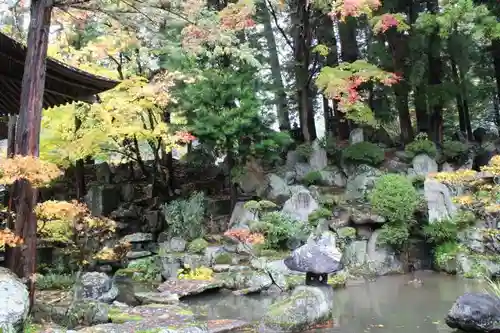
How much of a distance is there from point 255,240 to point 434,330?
4.02m

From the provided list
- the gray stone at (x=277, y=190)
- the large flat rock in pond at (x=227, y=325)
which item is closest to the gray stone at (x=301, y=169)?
the gray stone at (x=277, y=190)

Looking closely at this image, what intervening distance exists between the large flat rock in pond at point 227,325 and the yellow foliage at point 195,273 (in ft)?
9.37

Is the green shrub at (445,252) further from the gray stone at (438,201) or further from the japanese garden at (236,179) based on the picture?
the gray stone at (438,201)

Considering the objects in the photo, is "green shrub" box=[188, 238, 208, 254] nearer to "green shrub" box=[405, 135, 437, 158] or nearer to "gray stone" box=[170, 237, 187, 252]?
"gray stone" box=[170, 237, 187, 252]

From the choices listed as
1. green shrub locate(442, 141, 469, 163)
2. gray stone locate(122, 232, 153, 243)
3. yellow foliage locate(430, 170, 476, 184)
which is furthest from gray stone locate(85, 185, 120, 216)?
green shrub locate(442, 141, 469, 163)

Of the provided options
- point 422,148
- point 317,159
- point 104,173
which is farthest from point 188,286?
point 104,173

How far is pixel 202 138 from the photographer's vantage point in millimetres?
11891

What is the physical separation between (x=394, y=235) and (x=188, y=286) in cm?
477

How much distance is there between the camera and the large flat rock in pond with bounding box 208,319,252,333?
639 centimetres

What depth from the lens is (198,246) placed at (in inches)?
436

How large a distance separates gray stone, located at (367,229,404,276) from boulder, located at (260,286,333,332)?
4.15 meters

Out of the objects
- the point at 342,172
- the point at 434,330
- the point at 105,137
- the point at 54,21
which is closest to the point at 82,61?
the point at 105,137

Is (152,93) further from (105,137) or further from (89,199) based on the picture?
(89,199)

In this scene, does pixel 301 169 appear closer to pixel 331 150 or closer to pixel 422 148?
pixel 331 150
